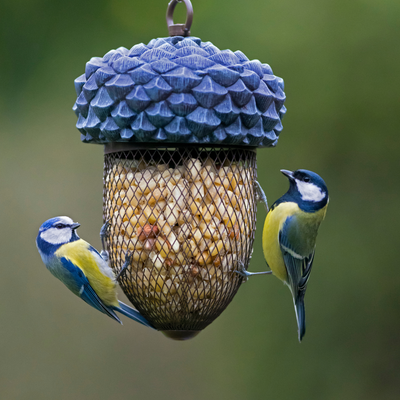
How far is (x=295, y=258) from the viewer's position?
1.72m

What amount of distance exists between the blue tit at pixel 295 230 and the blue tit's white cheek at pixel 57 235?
65cm

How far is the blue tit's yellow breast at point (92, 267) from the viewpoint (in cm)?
169

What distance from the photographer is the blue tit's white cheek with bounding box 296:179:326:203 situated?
164 centimetres

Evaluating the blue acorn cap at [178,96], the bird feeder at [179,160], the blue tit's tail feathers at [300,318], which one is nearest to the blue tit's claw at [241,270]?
the bird feeder at [179,160]

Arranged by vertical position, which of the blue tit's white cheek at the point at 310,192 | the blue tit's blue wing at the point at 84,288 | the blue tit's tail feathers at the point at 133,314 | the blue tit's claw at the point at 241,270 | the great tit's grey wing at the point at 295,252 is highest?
the blue tit's white cheek at the point at 310,192

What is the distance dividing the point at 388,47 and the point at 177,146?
77.3 inches

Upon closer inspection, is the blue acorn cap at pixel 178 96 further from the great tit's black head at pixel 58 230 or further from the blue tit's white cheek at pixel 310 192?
the great tit's black head at pixel 58 230

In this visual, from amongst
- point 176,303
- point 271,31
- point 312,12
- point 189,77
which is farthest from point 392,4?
point 176,303

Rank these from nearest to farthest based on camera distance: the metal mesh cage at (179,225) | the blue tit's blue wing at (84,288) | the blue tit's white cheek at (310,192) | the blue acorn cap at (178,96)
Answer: the blue acorn cap at (178,96)
the metal mesh cage at (179,225)
the blue tit's white cheek at (310,192)
the blue tit's blue wing at (84,288)

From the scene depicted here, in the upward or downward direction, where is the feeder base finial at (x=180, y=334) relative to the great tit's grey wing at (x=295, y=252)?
downward

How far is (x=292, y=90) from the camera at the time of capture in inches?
119

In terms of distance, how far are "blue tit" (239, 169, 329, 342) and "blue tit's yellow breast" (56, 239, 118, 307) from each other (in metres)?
0.52

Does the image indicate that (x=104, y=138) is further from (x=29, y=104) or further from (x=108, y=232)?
(x=29, y=104)

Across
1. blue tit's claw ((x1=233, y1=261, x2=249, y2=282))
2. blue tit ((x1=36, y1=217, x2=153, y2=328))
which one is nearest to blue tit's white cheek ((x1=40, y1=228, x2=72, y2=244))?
blue tit ((x1=36, y1=217, x2=153, y2=328))
